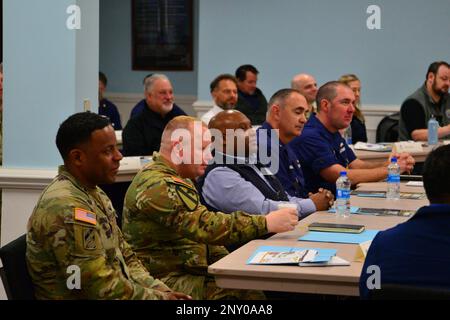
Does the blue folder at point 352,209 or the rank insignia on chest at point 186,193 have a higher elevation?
the rank insignia on chest at point 186,193

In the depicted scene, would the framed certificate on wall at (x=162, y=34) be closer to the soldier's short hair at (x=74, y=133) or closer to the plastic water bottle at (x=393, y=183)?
the plastic water bottle at (x=393, y=183)

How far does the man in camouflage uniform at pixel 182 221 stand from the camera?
3.38 meters

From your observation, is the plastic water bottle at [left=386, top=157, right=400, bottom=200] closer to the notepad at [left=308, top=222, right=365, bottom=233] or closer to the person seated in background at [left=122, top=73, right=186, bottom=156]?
the notepad at [left=308, top=222, right=365, bottom=233]

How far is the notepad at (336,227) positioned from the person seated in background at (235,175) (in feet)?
0.71

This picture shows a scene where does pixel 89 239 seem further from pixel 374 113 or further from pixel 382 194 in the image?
pixel 374 113

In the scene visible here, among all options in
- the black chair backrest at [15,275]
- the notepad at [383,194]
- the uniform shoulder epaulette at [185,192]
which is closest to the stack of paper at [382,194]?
the notepad at [383,194]

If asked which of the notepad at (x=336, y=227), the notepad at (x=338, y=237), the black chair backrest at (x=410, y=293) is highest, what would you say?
the black chair backrest at (x=410, y=293)

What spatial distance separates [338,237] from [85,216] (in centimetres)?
134

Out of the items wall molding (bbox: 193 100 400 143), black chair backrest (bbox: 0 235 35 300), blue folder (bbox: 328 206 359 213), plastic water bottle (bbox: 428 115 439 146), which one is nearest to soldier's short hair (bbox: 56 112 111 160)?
black chair backrest (bbox: 0 235 35 300)

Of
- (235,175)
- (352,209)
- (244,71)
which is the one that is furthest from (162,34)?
(235,175)

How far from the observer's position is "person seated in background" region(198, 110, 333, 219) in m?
3.98

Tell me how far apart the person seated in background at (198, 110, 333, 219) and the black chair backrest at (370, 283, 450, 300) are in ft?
5.14

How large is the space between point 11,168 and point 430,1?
19.5 ft
